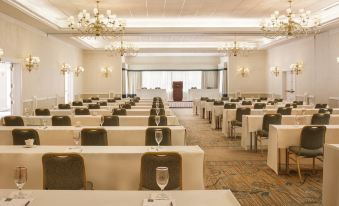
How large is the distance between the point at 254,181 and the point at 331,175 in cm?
201

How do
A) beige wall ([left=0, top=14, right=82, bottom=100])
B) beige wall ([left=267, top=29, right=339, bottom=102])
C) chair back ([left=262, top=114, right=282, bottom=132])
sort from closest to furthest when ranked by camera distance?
chair back ([left=262, top=114, right=282, bottom=132])
beige wall ([left=0, top=14, right=82, bottom=100])
beige wall ([left=267, top=29, right=339, bottom=102])

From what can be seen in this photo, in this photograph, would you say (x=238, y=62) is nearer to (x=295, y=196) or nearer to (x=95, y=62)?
(x=95, y=62)

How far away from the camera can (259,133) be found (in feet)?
28.6

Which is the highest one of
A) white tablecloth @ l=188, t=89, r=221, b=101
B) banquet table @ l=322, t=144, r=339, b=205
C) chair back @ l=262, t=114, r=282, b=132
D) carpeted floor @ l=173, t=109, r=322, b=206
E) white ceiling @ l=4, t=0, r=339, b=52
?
white ceiling @ l=4, t=0, r=339, b=52

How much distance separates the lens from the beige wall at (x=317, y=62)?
14.6 meters

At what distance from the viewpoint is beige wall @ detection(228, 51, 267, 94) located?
24.2 meters

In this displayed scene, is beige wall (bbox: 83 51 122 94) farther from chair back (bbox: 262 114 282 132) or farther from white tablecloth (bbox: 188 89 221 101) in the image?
chair back (bbox: 262 114 282 132)

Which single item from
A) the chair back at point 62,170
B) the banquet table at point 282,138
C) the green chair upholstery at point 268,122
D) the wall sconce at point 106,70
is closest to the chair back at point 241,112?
the green chair upholstery at point 268,122

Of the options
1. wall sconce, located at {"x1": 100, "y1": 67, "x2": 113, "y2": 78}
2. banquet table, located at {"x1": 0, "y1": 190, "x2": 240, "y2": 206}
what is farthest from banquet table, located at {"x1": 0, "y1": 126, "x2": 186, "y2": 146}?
wall sconce, located at {"x1": 100, "y1": 67, "x2": 113, "y2": 78}

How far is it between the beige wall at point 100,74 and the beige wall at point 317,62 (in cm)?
967

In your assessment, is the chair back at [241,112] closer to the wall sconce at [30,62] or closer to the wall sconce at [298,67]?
the wall sconce at [30,62]

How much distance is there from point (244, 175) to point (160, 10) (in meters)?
7.50

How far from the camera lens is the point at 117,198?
8.89 ft

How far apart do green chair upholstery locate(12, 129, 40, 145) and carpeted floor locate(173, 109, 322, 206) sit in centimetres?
260
